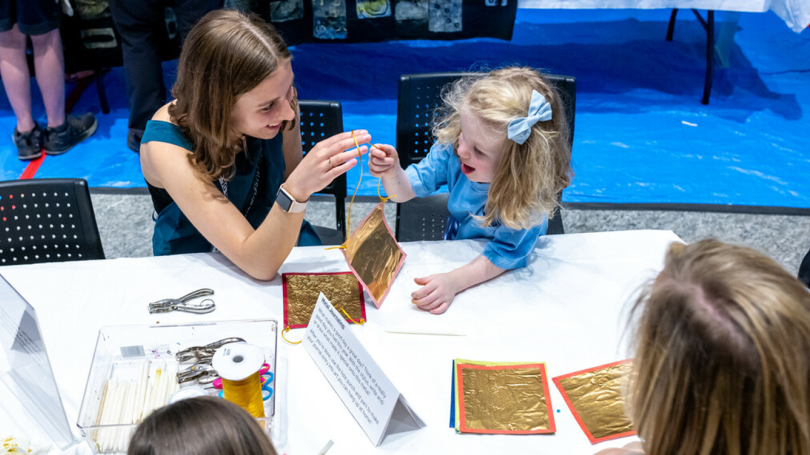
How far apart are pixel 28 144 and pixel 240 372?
3.22 m

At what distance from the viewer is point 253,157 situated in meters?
1.81

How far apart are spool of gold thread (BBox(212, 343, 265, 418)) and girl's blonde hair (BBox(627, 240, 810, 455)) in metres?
0.62

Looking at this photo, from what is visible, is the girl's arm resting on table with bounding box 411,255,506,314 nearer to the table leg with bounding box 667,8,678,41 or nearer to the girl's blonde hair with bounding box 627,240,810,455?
the girl's blonde hair with bounding box 627,240,810,455

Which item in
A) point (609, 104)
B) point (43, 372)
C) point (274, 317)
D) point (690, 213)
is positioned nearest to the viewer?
point (43, 372)

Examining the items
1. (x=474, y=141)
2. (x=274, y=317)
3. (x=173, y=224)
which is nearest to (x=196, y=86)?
(x=173, y=224)

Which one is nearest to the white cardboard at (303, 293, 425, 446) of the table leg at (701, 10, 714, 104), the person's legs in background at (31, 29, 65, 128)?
the person's legs in background at (31, 29, 65, 128)

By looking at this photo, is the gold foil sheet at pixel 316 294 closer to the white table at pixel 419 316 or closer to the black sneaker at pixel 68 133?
the white table at pixel 419 316

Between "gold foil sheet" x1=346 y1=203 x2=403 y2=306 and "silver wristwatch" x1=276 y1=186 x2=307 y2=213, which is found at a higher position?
"silver wristwatch" x1=276 y1=186 x2=307 y2=213

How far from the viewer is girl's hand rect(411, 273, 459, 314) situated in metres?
1.49

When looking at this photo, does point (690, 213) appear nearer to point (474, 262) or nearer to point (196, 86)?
point (474, 262)

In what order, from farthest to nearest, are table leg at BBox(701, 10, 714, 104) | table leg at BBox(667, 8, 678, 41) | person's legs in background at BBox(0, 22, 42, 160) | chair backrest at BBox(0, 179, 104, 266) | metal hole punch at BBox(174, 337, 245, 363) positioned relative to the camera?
table leg at BBox(667, 8, 678, 41), table leg at BBox(701, 10, 714, 104), person's legs in background at BBox(0, 22, 42, 160), chair backrest at BBox(0, 179, 104, 266), metal hole punch at BBox(174, 337, 245, 363)

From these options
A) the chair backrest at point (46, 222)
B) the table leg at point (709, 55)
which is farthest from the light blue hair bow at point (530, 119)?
the table leg at point (709, 55)

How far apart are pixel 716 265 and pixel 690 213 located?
2.55 meters

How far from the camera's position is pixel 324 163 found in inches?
56.4
